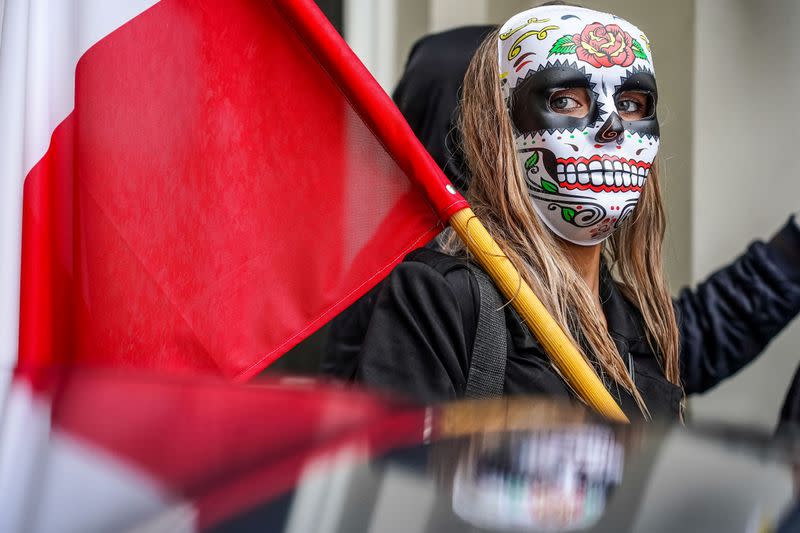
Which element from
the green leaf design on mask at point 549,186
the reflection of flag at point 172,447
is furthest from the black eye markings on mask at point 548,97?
the reflection of flag at point 172,447

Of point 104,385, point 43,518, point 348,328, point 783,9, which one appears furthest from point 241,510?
point 783,9

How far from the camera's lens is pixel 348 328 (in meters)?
2.96

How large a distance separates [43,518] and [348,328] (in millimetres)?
2167

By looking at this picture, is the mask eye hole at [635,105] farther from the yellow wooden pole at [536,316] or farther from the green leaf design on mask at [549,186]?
the yellow wooden pole at [536,316]

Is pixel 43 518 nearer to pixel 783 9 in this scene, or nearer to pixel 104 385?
pixel 104 385

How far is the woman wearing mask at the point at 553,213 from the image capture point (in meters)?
2.04

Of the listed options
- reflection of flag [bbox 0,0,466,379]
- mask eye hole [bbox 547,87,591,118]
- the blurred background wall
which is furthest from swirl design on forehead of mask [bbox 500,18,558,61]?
the blurred background wall

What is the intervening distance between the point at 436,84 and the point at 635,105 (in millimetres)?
937

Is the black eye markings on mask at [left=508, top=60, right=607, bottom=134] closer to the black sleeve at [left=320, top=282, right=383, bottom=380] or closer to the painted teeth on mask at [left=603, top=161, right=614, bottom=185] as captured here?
the painted teeth on mask at [left=603, top=161, right=614, bottom=185]

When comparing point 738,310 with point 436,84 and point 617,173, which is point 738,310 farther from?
point 436,84

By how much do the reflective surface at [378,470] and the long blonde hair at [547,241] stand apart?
1314 mm

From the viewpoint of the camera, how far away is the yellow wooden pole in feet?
6.71

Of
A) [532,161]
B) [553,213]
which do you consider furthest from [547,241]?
[532,161]

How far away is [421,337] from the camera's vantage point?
2.00 m
